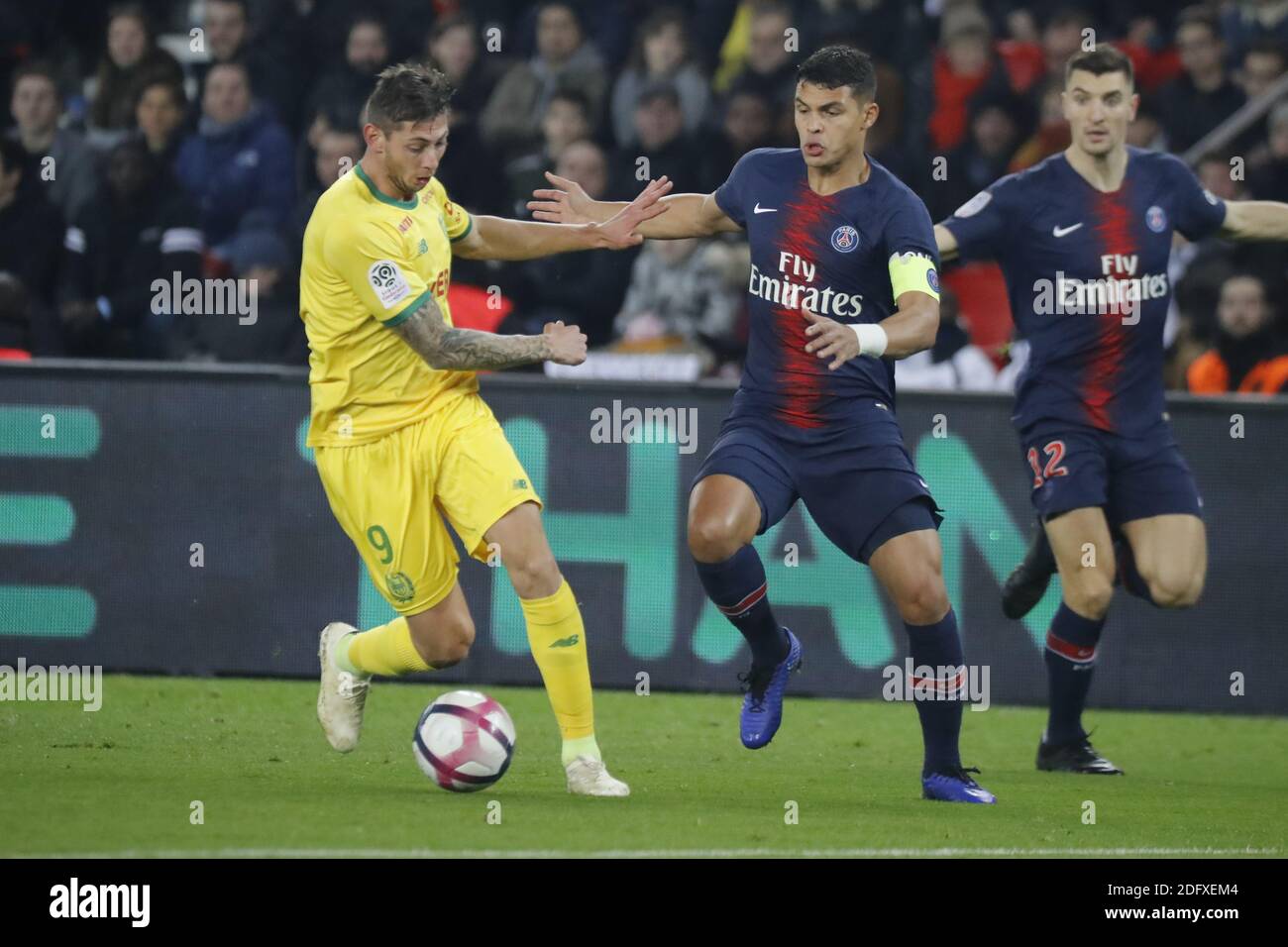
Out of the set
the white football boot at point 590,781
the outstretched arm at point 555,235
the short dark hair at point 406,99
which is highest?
the short dark hair at point 406,99

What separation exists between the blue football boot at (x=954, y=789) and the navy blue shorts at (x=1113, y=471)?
1370mm

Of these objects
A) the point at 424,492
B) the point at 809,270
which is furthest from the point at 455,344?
the point at 809,270

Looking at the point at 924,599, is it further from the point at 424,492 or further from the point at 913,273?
the point at 424,492

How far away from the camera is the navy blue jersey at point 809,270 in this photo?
7.36 m

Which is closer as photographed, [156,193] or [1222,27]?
[156,193]

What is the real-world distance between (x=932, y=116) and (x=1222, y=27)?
91.9 inches

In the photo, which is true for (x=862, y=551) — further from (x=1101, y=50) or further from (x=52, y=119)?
(x=52, y=119)

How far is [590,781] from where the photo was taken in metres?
6.98

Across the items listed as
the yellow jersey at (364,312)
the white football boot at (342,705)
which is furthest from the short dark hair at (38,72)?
the white football boot at (342,705)

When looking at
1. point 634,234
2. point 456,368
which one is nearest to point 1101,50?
point 634,234

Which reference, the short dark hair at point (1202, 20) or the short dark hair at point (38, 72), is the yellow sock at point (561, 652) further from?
the short dark hair at point (1202, 20)

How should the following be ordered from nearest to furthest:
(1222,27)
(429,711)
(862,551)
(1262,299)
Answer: (429,711) < (862,551) < (1262,299) < (1222,27)

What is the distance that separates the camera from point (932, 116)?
42.9ft

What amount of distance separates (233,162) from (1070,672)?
21.9 feet
